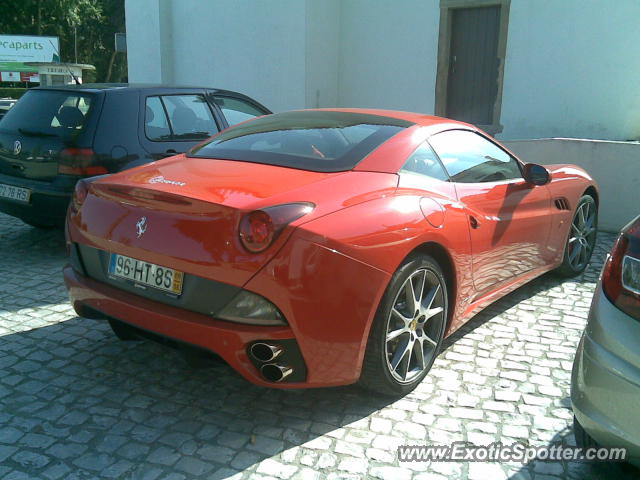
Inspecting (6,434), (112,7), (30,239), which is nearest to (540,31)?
(30,239)

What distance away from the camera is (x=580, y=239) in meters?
5.46

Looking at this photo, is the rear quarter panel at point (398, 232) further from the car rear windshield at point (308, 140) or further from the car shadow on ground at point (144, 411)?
the car shadow on ground at point (144, 411)

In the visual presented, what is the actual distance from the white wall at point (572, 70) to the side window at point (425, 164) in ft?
21.5

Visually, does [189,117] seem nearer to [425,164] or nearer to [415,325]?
[425,164]

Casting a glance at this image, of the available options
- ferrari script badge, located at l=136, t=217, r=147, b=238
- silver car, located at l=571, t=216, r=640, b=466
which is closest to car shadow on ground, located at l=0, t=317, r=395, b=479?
ferrari script badge, located at l=136, t=217, r=147, b=238

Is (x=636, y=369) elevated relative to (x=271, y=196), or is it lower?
lower

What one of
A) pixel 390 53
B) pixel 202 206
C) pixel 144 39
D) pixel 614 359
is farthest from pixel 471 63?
pixel 614 359

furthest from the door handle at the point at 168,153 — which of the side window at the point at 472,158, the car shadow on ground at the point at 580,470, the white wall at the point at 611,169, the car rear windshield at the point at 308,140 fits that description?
the white wall at the point at 611,169

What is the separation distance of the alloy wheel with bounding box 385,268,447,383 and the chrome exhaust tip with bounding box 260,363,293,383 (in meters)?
0.56

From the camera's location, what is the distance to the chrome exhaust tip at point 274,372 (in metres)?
2.71

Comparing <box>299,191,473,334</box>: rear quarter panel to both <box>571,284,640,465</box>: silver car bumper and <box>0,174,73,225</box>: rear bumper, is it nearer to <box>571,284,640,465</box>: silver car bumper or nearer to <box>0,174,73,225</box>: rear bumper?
<box>571,284,640,465</box>: silver car bumper

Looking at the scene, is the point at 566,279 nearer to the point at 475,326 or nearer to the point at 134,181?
the point at 475,326

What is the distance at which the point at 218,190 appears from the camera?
2.92m

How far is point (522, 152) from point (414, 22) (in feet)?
11.8
